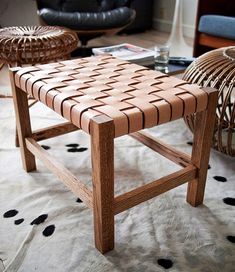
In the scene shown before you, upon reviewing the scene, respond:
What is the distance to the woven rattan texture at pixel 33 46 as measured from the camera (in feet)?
4.40

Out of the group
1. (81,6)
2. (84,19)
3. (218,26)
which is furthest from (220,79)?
(81,6)

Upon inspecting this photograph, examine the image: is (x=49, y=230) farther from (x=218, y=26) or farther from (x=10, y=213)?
(x=218, y=26)

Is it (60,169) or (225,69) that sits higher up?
(225,69)

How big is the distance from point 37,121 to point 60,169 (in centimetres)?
70

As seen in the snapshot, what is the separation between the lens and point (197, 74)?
4.02ft

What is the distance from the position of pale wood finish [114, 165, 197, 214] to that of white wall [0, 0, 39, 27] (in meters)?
1.91

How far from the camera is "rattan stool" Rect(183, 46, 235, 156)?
45.0 inches

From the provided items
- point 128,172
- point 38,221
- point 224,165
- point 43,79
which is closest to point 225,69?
point 224,165

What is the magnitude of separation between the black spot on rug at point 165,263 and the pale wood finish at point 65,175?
221 millimetres

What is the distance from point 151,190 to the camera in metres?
0.90

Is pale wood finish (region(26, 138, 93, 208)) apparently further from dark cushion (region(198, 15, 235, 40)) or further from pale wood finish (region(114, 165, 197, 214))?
dark cushion (region(198, 15, 235, 40))

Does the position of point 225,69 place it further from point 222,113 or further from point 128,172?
point 128,172

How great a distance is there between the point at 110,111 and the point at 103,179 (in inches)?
6.1

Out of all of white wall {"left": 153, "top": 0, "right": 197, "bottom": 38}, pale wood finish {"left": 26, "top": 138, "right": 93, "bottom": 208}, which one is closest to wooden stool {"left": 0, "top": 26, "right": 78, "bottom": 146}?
pale wood finish {"left": 26, "top": 138, "right": 93, "bottom": 208}
